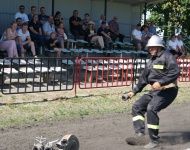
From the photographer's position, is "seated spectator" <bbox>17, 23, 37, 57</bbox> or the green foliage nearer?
"seated spectator" <bbox>17, 23, 37, 57</bbox>

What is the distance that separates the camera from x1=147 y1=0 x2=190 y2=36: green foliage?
29.9 m

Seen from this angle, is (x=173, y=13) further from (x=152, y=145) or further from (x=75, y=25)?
(x=152, y=145)

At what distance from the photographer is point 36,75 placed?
1116 centimetres

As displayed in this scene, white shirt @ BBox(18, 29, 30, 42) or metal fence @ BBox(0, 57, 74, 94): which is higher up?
white shirt @ BBox(18, 29, 30, 42)

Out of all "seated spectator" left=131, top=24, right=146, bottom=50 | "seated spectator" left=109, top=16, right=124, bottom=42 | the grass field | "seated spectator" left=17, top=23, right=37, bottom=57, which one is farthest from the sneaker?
"seated spectator" left=131, top=24, right=146, bottom=50

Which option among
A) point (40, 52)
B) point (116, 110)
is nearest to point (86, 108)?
point (116, 110)

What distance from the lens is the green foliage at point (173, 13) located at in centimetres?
2989

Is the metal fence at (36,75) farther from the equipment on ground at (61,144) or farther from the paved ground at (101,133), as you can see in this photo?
the equipment on ground at (61,144)

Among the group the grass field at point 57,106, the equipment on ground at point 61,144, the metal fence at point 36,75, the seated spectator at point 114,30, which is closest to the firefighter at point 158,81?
the equipment on ground at point 61,144

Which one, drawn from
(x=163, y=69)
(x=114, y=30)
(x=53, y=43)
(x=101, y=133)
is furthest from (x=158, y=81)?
(x=114, y=30)

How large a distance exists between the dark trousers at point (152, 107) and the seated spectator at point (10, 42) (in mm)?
6728

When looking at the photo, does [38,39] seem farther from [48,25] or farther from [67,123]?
[67,123]

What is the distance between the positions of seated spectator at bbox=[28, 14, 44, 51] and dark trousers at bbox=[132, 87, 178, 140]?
8.25m

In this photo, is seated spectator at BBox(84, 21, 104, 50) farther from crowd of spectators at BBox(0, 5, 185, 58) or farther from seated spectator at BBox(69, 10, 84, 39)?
seated spectator at BBox(69, 10, 84, 39)
